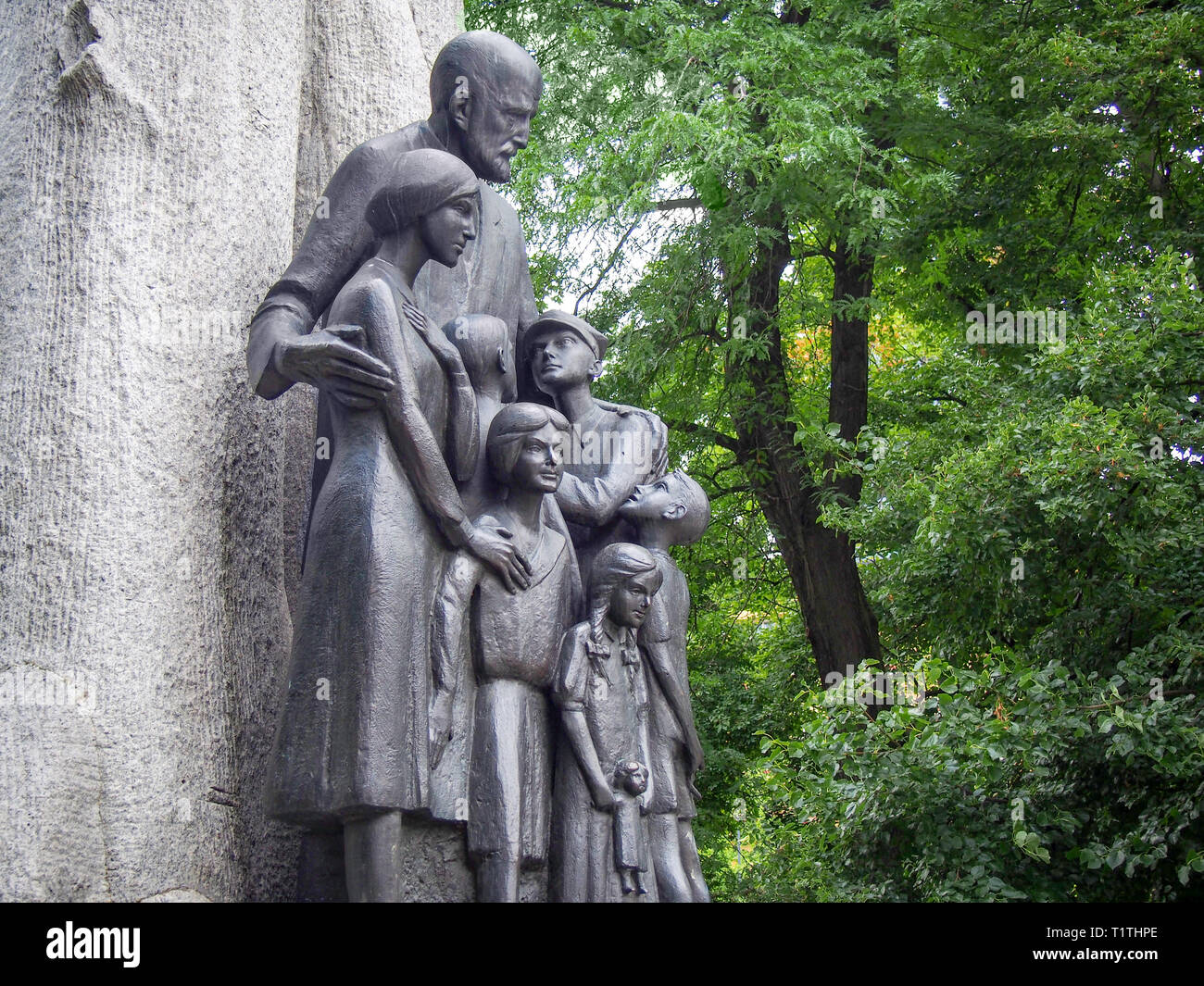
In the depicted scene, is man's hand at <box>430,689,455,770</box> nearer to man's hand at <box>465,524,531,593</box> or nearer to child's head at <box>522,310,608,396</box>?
man's hand at <box>465,524,531,593</box>

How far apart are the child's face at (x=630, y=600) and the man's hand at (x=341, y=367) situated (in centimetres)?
87

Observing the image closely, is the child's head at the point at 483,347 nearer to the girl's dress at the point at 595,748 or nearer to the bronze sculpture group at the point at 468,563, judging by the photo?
the bronze sculpture group at the point at 468,563

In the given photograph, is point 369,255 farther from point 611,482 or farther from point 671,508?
point 671,508

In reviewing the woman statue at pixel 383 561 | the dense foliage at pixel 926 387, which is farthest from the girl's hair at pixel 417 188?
the dense foliage at pixel 926 387

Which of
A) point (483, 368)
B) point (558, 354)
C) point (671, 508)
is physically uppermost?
point (558, 354)

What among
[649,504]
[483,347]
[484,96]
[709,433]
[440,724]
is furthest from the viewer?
[709,433]

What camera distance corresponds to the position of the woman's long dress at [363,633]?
3.65 metres

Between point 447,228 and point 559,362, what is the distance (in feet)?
2.02

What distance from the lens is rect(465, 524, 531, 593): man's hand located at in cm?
403

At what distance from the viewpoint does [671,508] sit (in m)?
4.54

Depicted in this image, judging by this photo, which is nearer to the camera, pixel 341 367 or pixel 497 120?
pixel 341 367

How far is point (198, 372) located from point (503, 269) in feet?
3.49

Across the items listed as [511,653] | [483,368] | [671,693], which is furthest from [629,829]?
[483,368]

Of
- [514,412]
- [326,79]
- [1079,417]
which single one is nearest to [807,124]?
[1079,417]
